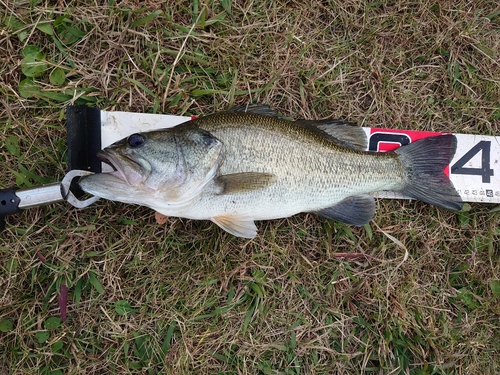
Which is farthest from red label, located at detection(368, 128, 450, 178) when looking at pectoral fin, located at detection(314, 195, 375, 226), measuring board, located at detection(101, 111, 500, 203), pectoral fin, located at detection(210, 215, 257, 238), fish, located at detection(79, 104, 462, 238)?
pectoral fin, located at detection(210, 215, 257, 238)

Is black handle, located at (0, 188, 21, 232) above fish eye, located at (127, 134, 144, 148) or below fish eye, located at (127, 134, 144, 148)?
below

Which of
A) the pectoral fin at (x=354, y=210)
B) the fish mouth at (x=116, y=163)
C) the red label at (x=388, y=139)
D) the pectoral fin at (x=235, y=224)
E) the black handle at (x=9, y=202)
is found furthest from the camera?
the red label at (x=388, y=139)

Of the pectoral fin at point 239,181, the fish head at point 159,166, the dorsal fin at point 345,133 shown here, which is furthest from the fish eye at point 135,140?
the dorsal fin at point 345,133

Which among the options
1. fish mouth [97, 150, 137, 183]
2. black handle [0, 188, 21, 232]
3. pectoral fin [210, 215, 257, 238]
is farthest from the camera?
pectoral fin [210, 215, 257, 238]

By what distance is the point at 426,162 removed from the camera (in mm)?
2721

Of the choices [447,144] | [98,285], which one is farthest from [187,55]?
[447,144]

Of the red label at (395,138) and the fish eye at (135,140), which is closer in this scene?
the fish eye at (135,140)

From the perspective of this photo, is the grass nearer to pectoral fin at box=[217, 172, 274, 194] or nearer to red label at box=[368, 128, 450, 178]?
red label at box=[368, 128, 450, 178]

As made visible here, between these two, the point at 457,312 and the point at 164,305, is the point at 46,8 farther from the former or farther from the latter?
the point at 457,312

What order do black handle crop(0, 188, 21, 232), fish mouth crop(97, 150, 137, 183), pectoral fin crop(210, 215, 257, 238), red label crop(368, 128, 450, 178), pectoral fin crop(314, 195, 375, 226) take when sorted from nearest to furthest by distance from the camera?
Answer: 1. fish mouth crop(97, 150, 137, 183)
2. black handle crop(0, 188, 21, 232)
3. pectoral fin crop(210, 215, 257, 238)
4. pectoral fin crop(314, 195, 375, 226)
5. red label crop(368, 128, 450, 178)

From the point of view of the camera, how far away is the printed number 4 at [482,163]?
2.99 m

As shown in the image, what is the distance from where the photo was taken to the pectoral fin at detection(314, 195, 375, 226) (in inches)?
104

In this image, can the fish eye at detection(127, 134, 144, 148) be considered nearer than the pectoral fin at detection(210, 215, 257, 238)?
Yes

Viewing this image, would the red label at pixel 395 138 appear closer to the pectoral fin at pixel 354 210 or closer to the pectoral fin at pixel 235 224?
the pectoral fin at pixel 354 210
